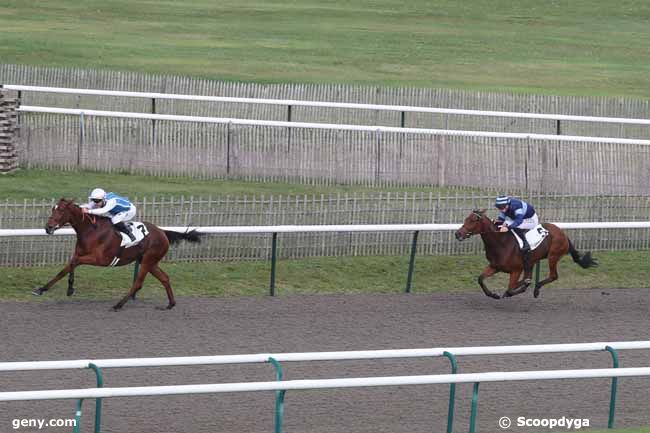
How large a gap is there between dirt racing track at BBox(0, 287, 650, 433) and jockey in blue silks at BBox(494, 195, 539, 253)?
0.75 metres

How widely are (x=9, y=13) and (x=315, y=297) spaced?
24.5 metres

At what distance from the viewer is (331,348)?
41.5 ft

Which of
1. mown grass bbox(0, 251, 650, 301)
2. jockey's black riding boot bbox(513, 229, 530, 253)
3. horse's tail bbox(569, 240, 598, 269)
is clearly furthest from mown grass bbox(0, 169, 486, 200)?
jockey's black riding boot bbox(513, 229, 530, 253)

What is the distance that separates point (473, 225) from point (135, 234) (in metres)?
3.44

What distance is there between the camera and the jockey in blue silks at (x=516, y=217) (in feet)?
49.0

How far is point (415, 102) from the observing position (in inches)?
1016

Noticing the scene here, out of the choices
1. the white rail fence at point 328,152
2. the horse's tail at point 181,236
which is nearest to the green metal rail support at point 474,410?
the horse's tail at point 181,236

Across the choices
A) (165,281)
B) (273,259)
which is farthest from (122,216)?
(273,259)

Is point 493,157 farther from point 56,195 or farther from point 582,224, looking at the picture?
point 56,195

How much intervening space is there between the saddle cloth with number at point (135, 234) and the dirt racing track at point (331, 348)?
63 cm

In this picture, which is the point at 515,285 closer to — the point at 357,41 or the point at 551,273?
the point at 551,273

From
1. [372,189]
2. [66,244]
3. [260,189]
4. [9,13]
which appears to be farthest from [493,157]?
[9,13]

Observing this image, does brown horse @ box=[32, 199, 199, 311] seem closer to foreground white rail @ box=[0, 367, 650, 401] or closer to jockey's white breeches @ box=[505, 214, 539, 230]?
jockey's white breeches @ box=[505, 214, 539, 230]

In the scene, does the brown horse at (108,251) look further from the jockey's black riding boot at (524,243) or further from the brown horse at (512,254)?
the jockey's black riding boot at (524,243)
